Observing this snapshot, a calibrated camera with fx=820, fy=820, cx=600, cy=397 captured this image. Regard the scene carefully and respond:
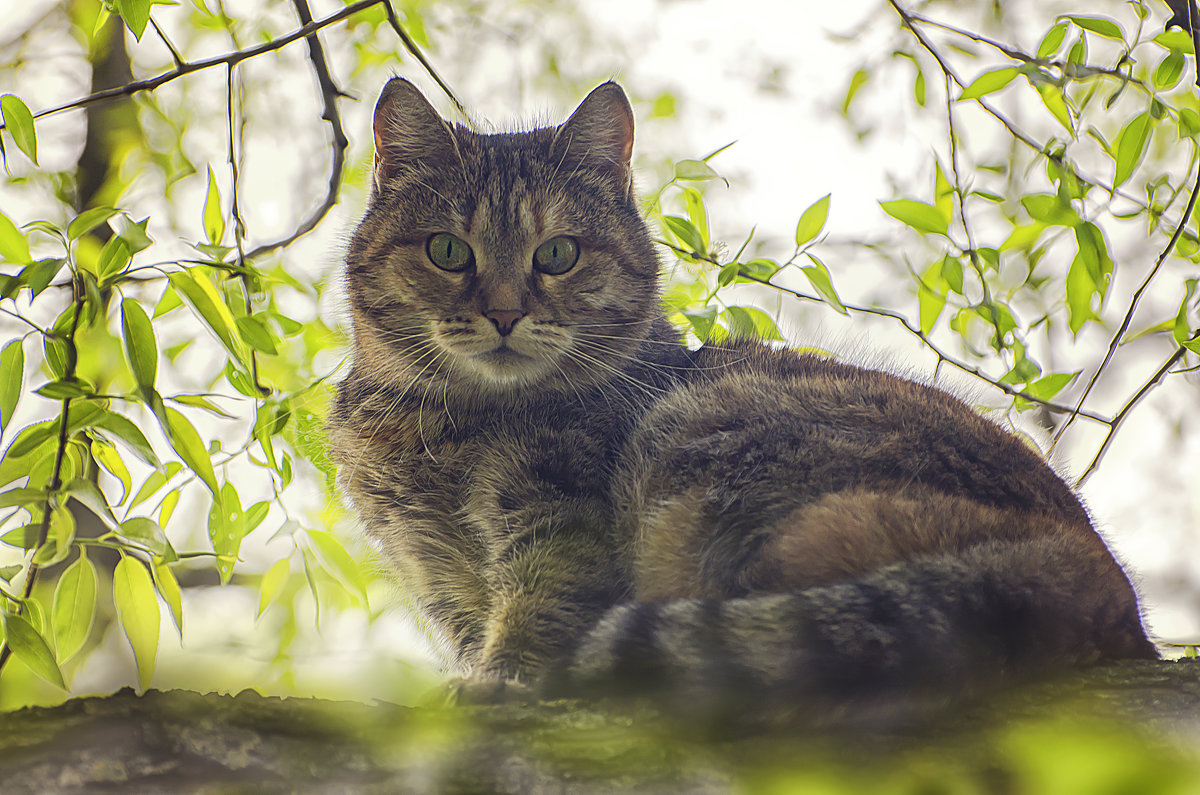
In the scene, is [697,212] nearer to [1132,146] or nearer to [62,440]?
[1132,146]

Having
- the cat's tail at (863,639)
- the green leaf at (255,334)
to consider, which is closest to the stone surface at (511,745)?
the cat's tail at (863,639)

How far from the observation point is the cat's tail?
125cm

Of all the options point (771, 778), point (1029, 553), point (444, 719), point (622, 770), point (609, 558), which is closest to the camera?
point (771, 778)

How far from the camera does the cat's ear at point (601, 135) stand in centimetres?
Answer: 249

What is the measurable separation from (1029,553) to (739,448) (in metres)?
0.62

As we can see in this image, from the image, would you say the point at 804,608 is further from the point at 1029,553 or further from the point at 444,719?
the point at 444,719

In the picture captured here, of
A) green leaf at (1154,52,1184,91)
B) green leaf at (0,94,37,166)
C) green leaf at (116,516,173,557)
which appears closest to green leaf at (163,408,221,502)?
green leaf at (116,516,173,557)

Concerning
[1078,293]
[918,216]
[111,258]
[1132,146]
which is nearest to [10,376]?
[111,258]

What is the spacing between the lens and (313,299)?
2551mm

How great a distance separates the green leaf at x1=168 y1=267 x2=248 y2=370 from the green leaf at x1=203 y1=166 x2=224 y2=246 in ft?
1.51

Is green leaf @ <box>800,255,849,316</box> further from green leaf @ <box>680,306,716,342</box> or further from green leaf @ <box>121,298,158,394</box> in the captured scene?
green leaf @ <box>121,298,158,394</box>

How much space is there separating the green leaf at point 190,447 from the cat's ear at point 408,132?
1.25 metres

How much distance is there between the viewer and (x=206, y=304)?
4.46 ft

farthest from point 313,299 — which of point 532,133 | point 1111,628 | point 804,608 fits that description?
point 1111,628
